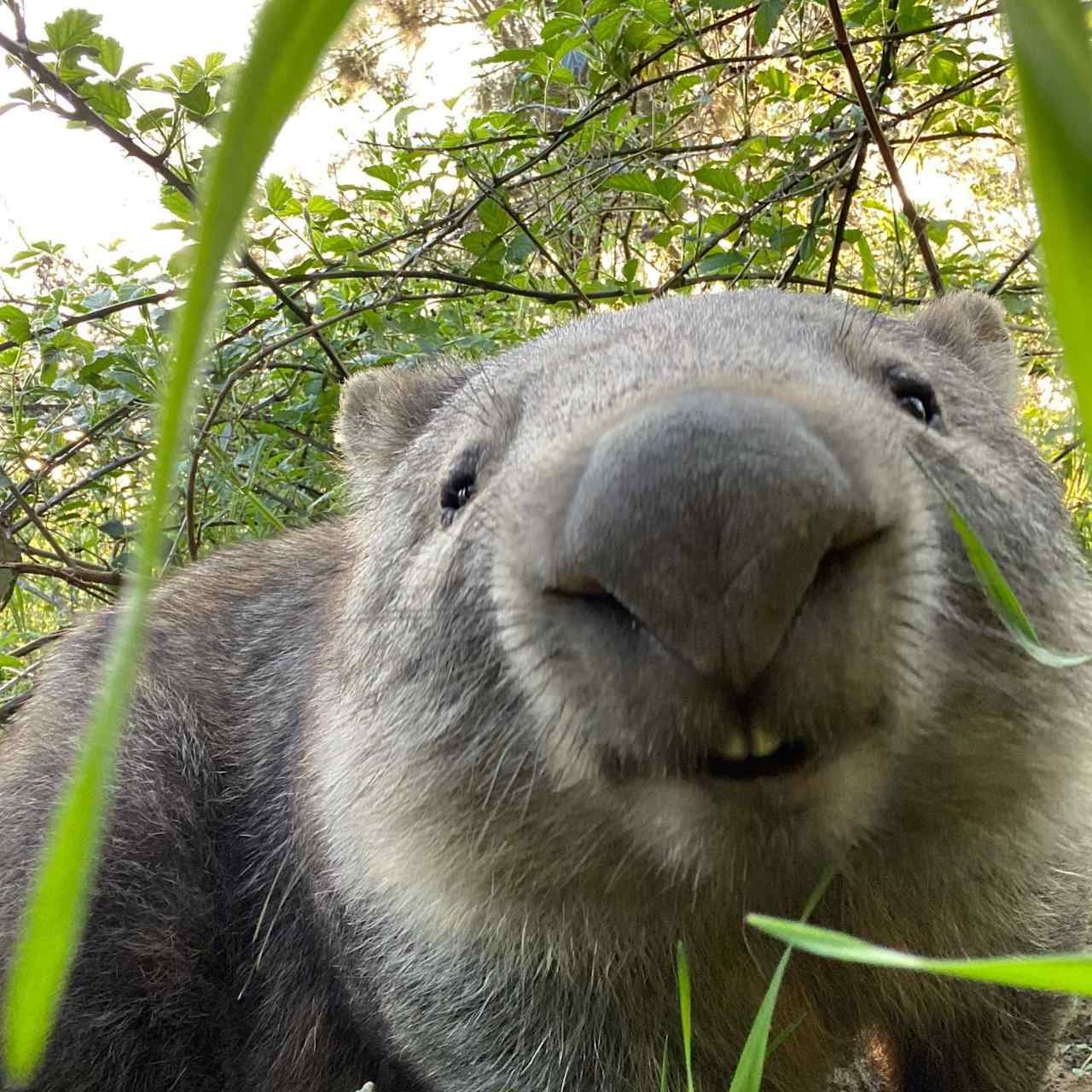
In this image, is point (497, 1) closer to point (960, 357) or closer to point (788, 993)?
point (960, 357)

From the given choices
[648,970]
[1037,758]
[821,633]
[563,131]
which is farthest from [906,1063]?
[563,131]

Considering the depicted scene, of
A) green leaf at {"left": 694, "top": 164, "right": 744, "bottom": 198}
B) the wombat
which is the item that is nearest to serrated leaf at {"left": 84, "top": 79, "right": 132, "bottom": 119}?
the wombat

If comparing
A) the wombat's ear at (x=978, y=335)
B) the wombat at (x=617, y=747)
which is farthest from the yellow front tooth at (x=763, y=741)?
the wombat's ear at (x=978, y=335)

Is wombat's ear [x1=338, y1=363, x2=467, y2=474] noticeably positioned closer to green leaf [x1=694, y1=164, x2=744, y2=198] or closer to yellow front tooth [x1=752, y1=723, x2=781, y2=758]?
green leaf [x1=694, y1=164, x2=744, y2=198]

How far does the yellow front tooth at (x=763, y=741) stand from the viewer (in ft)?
4.25

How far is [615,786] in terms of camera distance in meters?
1.51

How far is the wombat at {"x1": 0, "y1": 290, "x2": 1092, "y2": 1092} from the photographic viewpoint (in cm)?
127

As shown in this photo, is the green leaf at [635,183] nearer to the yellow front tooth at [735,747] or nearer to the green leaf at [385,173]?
the green leaf at [385,173]

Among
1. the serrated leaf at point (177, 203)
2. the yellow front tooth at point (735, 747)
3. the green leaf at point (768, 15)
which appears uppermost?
the green leaf at point (768, 15)

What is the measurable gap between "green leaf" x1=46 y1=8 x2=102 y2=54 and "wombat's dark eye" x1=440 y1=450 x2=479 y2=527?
6.28 ft

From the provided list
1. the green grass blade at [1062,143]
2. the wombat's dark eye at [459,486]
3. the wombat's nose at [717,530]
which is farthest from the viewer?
the wombat's dark eye at [459,486]

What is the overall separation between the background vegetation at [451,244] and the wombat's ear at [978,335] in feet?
2.32

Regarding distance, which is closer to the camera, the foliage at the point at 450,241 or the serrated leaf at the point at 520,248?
the foliage at the point at 450,241

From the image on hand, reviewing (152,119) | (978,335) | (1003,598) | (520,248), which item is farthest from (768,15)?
(1003,598)
